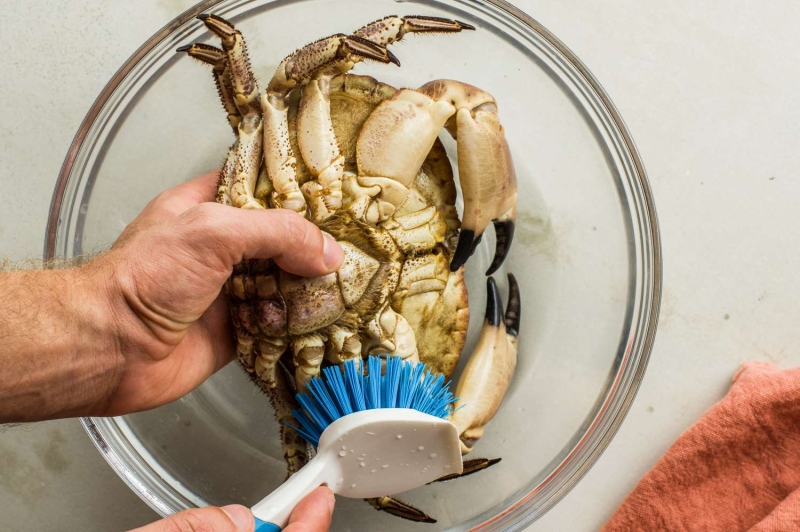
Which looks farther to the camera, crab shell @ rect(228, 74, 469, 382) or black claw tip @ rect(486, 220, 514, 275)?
black claw tip @ rect(486, 220, 514, 275)

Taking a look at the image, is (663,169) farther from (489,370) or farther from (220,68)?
(220,68)

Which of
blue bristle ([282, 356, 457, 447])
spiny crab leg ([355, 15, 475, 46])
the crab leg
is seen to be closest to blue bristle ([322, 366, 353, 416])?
blue bristle ([282, 356, 457, 447])

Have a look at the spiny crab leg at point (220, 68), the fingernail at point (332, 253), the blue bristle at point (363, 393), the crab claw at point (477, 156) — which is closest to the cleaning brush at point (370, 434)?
the blue bristle at point (363, 393)

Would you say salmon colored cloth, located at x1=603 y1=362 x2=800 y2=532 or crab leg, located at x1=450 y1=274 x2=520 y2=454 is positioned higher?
crab leg, located at x1=450 y1=274 x2=520 y2=454

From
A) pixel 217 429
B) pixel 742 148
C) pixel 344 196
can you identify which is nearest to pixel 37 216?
pixel 217 429

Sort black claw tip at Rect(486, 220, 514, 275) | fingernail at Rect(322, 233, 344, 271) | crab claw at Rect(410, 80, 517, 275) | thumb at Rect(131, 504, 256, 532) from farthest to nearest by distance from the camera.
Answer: black claw tip at Rect(486, 220, 514, 275) → crab claw at Rect(410, 80, 517, 275) → fingernail at Rect(322, 233, 344, 271) → thumb at Rect(131, 504, 256, 532)

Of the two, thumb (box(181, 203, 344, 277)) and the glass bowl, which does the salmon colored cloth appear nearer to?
the glass bowl
